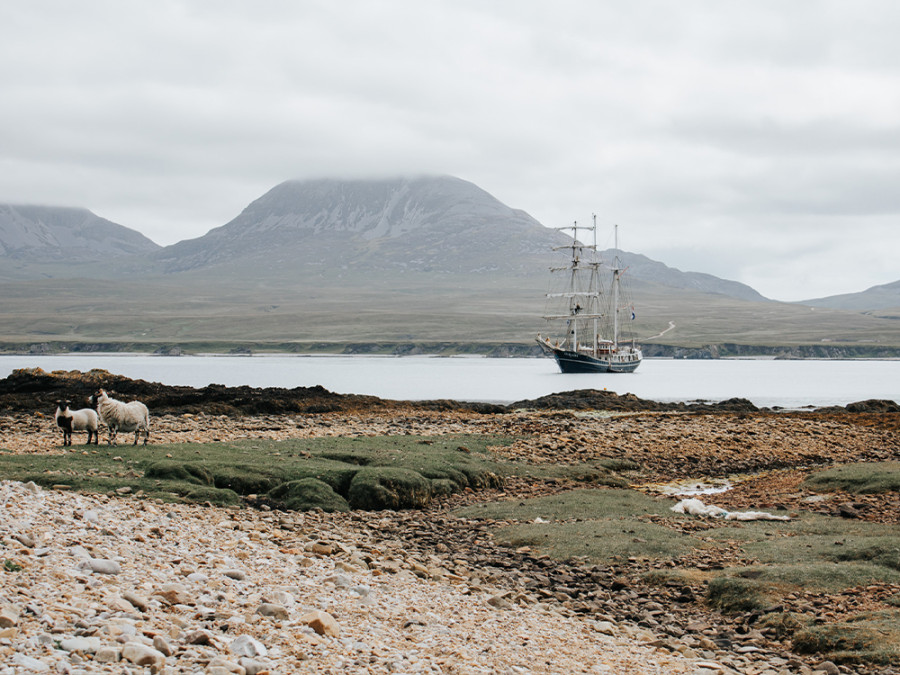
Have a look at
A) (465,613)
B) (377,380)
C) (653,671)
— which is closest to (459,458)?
(465,613)

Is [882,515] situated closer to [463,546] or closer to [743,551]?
[743,551]

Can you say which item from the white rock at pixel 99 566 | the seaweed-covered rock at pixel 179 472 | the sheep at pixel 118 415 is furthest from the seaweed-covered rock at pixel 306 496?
the white rock at pixel 99 566

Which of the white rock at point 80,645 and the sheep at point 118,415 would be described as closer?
the white rock at point 80,645

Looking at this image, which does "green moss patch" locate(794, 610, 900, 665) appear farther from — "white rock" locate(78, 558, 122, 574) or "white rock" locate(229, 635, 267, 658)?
"white rock" locate(78, 558, 122, 574)

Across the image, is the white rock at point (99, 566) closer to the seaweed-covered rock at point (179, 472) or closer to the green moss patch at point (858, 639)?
the seaweed-covered rock at point (179, 472)

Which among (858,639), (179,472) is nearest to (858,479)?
(858,639)

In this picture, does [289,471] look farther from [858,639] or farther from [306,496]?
[858,639]

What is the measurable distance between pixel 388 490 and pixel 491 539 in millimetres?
3903

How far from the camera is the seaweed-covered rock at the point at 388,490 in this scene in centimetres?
1845

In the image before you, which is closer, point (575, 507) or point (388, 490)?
point (575, 507)

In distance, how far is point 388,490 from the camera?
61.9ft

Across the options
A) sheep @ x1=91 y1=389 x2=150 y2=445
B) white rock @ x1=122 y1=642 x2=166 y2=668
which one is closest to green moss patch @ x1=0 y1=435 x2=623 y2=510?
sheep @ x1=91 y1=389 x2=150 y2=445

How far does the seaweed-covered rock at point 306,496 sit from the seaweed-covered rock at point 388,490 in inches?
21.3

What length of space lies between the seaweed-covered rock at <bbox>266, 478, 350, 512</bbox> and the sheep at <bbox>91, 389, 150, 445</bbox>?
20.0ft
